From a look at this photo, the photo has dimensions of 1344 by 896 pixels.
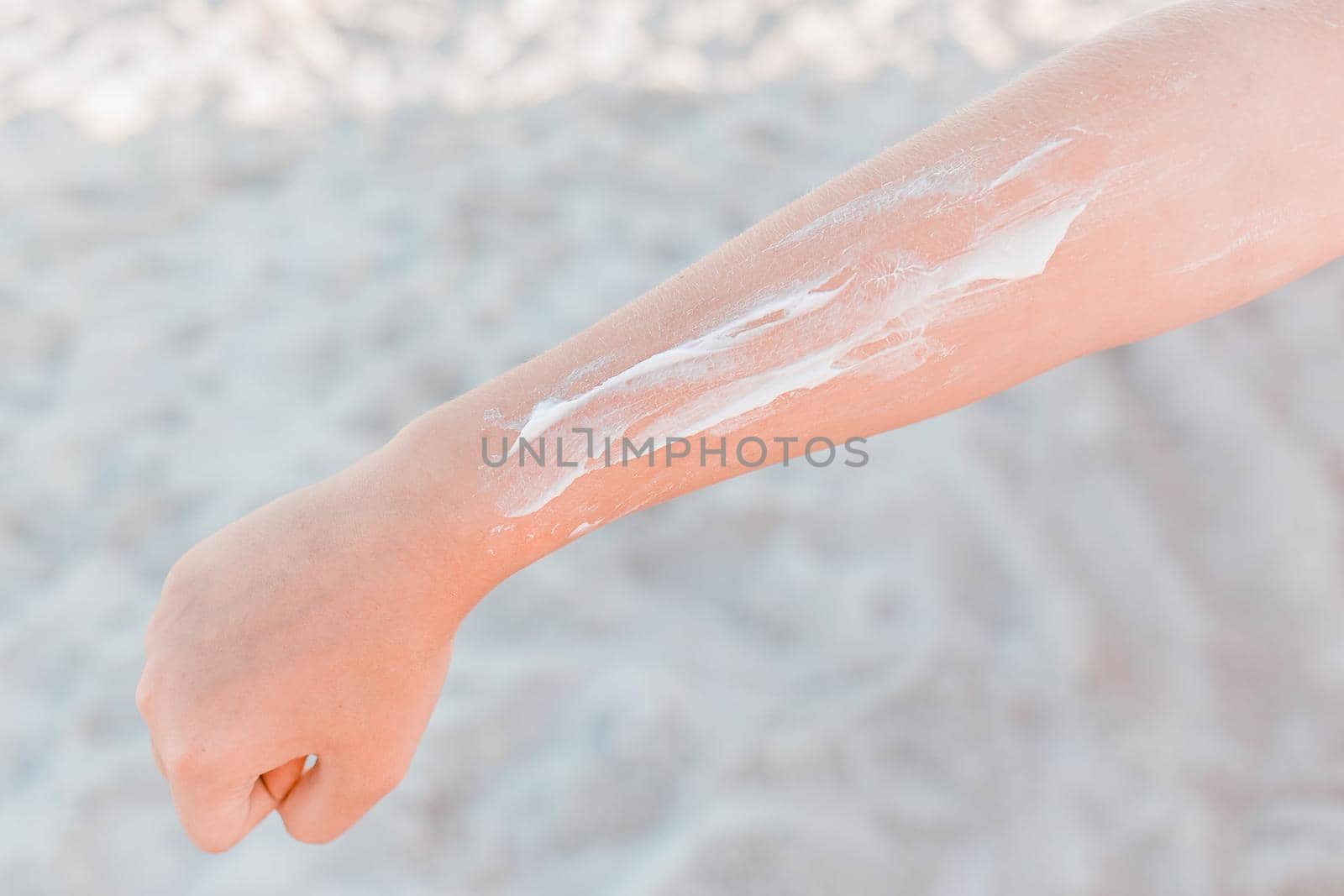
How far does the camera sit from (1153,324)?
682 millimetres

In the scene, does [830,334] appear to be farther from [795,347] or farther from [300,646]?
[300,646]

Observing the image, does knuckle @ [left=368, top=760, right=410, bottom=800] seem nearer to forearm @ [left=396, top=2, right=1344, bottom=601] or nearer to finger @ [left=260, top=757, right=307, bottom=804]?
finger @ [left=260, top=757, right=307, bottom=804]

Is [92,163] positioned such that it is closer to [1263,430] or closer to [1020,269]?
[1020,269]

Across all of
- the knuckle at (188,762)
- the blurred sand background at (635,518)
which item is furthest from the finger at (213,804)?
the blurred sand background at (635,518)

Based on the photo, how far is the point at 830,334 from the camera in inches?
25.6

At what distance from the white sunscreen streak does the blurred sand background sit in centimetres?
35

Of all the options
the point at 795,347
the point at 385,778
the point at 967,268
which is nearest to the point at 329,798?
the point at 385,778

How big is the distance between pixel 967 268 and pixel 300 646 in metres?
0.47

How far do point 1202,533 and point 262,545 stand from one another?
82 cm

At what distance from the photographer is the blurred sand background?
0.85 m

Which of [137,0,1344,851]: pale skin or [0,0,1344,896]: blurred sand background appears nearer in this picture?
[137,0,1344,851]: pale skin

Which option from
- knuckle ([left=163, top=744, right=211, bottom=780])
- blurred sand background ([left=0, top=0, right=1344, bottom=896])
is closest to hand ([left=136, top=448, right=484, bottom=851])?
knuckle ([left=163, top=744, right=211, bottom=780])

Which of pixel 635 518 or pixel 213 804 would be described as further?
pixel 635 518

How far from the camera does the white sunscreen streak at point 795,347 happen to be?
0.64 m
